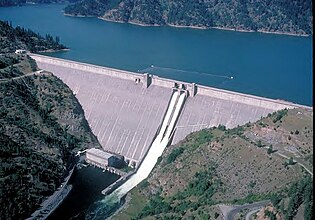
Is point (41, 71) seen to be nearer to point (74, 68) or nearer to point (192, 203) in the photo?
point (74, 68)

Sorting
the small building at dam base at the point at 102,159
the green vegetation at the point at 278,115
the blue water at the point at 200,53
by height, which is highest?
the green vegetation at the point at 278,115

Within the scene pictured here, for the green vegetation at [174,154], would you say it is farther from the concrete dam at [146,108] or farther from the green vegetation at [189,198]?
the green vegetation at [189,198]

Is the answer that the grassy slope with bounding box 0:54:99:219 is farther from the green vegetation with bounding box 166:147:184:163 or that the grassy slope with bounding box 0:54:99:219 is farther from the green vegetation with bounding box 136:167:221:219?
the green vegetation with bounding box 166:147:184:163

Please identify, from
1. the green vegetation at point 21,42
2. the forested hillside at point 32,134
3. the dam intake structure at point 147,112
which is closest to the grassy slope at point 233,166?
the dam intake structure at point 147,112

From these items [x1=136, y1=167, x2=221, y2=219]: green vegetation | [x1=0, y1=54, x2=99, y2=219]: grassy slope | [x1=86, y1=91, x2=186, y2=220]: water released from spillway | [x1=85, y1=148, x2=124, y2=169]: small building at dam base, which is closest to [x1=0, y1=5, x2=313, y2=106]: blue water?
[x1=86, y1=91, x2=186, y2=220]: water released from spillway

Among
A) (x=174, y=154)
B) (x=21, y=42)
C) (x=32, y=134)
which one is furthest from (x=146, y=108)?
(x=21, y=42)
